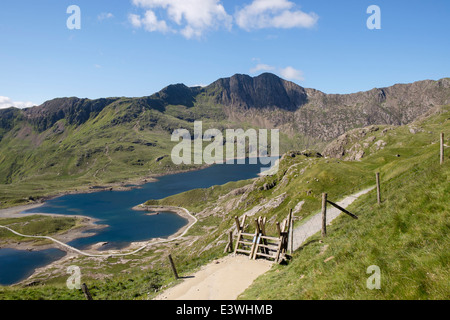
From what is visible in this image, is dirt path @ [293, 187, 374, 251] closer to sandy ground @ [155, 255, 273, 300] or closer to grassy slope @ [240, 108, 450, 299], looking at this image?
sandy ground @ [155, 255, 273, 300]

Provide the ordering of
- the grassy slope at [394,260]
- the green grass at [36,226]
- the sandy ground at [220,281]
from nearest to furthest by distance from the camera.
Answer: the grassy slope at [394,260]
the sandy ground at [220,281]
the green grass at [36,226]

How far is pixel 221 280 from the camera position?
70.9ft

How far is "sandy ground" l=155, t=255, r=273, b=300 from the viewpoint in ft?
63.2

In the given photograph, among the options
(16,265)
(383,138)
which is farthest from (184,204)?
(383,138)

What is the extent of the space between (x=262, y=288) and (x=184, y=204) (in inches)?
6451

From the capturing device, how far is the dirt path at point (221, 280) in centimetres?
1928

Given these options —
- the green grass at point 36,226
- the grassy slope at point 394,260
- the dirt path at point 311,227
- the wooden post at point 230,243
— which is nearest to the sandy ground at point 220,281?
the grassy slope at point 394,260

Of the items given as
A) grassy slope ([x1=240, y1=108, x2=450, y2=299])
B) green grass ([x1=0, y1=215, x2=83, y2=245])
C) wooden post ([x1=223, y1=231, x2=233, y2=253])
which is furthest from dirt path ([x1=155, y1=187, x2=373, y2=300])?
green grass ([x1=0, y1=215, x2=83, y2=245])

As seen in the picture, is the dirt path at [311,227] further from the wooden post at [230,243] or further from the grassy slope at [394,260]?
the grassy slope at [394,260]

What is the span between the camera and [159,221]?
5955 inches

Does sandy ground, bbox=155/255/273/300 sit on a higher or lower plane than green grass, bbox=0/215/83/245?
higher

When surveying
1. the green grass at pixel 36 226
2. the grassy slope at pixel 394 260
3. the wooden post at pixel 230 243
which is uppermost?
the grassy slope at pixel 394 260

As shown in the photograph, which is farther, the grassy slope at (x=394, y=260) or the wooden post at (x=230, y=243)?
the wooden post at (x=230, y=243)
